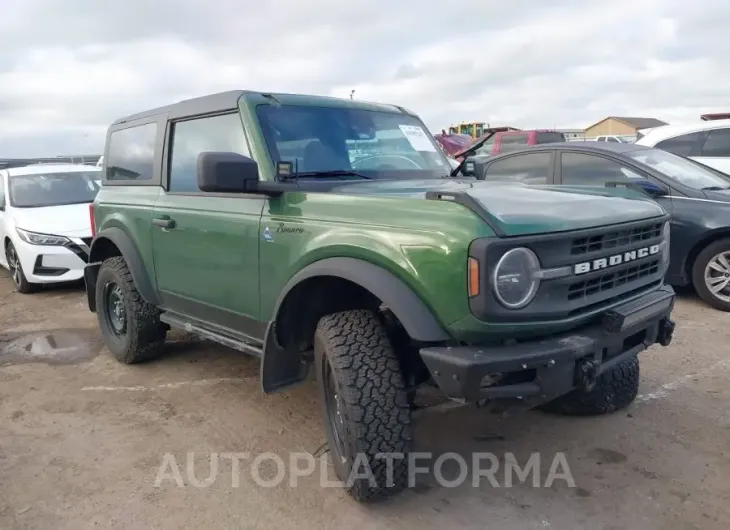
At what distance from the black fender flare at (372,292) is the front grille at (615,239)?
0.70 meters

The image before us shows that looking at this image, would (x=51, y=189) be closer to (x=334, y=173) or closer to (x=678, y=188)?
(x=334, y=173)

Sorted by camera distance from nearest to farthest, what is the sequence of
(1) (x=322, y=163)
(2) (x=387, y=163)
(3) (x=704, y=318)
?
(1) (x=322, y=163) < (2) (x=387, y=163) < (3) (x=704, y=318)

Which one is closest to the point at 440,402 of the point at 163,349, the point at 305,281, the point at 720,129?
the point at 305,281

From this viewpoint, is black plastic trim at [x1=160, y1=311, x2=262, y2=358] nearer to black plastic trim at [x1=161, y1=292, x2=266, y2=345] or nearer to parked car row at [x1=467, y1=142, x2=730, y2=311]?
black plastic trim at [x1=161, y1=292, x2=266, y2=345]

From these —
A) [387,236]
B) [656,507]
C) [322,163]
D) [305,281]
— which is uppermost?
[322,163]

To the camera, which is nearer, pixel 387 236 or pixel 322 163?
pixel 387 236

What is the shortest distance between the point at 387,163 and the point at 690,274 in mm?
3791

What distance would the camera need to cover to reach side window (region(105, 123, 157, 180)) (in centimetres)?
468

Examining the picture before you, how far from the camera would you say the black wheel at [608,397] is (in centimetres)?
380

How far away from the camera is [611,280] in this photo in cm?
299

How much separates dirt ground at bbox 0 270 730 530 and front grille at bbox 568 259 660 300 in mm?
962

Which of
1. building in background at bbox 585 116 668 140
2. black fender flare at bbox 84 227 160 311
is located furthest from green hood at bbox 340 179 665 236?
building in background at bbox 585 116 668 140

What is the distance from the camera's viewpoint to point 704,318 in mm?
5719

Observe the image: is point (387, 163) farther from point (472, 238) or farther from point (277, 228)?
point (472, 238)
